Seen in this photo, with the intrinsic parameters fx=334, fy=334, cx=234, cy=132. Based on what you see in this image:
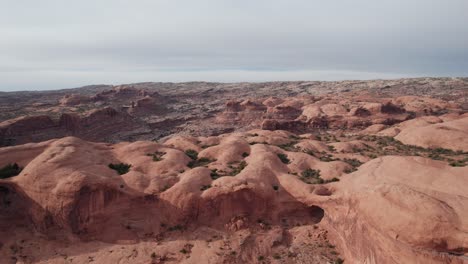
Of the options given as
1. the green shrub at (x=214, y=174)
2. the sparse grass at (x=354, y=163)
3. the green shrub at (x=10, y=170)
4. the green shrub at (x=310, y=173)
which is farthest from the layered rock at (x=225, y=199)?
the sparse grass at (x=354, y=163)

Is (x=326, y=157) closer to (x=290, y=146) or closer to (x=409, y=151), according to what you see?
(x=290, y=146)

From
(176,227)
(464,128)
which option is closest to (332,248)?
(176,227)

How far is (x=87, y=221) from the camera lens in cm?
2223

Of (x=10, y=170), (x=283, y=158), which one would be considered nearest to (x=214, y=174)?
(x=283, y=158)

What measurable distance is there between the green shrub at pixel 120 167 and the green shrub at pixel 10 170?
6.50 m

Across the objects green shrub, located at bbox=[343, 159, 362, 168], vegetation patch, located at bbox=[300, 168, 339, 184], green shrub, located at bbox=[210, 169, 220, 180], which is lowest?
vegetation patch, located at bbox=[300, 168, 339, 184]

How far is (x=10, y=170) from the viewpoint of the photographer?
24516mm

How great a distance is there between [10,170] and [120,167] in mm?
7698

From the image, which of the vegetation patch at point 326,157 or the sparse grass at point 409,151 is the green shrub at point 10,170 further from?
the sparse grass at point 409,151

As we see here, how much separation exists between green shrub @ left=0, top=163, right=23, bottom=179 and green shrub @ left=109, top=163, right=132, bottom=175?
6.50 m

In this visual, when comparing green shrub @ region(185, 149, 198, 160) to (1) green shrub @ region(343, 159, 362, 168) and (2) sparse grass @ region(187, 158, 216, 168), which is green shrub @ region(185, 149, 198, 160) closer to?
(2) sparse grass @ region(187, 158, 216, 168)

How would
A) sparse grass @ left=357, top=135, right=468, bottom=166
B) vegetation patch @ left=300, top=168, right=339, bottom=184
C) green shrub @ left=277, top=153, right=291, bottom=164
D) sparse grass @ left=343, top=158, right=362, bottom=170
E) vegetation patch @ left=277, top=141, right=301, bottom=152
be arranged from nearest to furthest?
vegetation patch @ left=300, top=168, right=339, bottom=184 → sparse grass @ left=343, top=158, right=362, bottom=170 → green shrub @ left=277, top=153, right=291, bottom=164 → sparse grass @ left=357, top=135, right=468, bottom=166 → vegetation patch @ left=277, top=141, right=301, bottom=152

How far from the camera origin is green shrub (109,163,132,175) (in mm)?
25564

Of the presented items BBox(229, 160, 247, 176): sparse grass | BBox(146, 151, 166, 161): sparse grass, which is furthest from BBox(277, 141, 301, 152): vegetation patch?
BBox(146, 151, 166, 161): sparse grass
